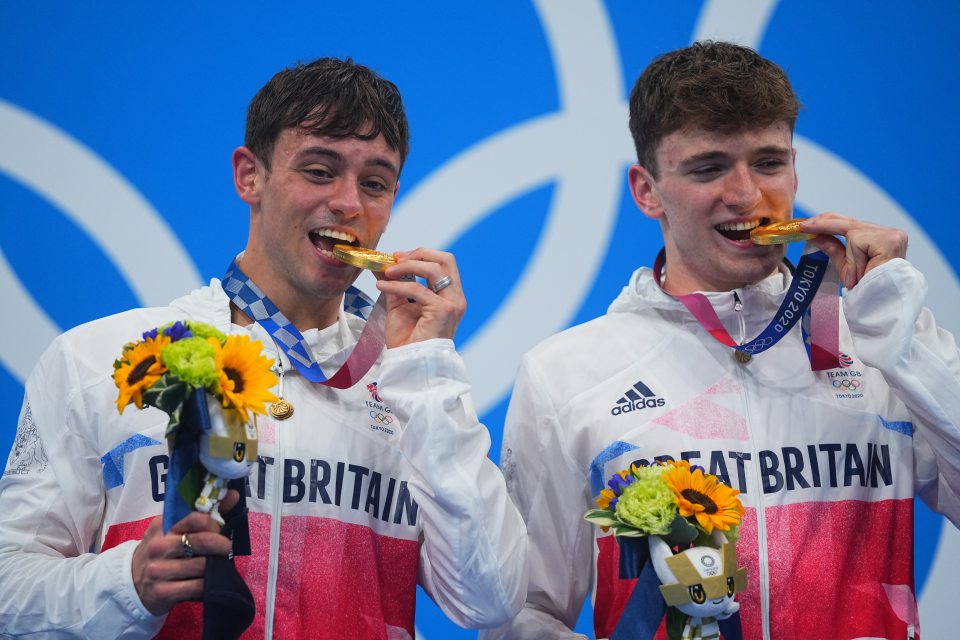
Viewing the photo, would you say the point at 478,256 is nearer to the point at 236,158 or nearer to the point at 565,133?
the point at 565,133

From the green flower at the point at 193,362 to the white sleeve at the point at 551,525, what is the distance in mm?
978

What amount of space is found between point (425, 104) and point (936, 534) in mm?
2189

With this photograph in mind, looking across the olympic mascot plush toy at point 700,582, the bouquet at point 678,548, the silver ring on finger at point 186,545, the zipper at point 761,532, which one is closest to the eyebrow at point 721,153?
the zipper at point 761,532

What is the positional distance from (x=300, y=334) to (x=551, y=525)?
74 cm

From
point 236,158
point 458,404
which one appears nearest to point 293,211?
point 236,158

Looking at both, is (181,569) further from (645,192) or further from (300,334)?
(645,192)

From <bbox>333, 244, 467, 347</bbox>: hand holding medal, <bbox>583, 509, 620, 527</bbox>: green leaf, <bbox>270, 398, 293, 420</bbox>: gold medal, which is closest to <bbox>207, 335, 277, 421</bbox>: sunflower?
<bbox>270, 398, 293, 420</bbox>: gold medal

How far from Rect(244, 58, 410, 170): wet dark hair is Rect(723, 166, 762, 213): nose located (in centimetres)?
79

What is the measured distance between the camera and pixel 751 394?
8.98 ft

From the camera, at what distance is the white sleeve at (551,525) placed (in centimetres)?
274

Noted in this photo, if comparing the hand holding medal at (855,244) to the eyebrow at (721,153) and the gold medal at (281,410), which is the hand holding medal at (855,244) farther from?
the gold medal at (281,410)

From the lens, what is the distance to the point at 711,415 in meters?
2.71

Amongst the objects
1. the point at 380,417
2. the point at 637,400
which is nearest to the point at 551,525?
the point at 637,400

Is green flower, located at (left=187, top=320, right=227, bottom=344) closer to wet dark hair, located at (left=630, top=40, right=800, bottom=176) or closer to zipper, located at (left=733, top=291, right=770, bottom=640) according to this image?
zipper, located at (left=733, top=291, right=770, bottom=640)
